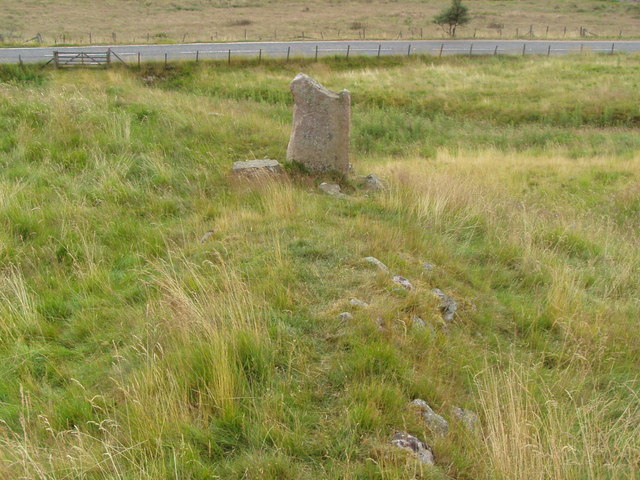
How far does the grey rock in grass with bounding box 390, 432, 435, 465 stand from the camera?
10.9 ft

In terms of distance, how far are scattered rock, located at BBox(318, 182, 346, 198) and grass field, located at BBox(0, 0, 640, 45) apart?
1082 inches

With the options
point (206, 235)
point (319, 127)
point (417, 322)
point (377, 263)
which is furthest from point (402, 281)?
point (319, 127)

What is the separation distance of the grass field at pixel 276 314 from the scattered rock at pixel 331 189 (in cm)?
28

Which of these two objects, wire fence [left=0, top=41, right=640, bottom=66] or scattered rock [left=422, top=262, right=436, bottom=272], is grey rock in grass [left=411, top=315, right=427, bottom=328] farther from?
wire fence [left=0, top=41, right=640, bottom=66]

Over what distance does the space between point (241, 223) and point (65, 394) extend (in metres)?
3.48

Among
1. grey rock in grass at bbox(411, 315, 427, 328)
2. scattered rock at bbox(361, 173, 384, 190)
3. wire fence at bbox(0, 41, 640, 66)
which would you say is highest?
wire fence at bbox(0, 41, 640, 66)

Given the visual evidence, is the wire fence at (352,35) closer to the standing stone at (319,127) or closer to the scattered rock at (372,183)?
the standing stone at (319,127)

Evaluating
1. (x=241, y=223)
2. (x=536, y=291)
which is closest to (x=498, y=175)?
(x=536, y=291)

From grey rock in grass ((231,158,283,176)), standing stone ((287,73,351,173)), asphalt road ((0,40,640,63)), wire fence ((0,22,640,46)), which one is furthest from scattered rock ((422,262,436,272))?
wire fence ((0,22,640,46))

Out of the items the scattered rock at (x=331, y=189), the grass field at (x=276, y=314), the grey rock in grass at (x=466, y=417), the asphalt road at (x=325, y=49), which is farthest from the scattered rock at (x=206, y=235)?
the asphalt road at (x=325, y=49)

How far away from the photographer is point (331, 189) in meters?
9.18

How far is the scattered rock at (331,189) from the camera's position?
8984 mm

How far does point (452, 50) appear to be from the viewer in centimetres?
3294

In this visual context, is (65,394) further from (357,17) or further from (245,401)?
(357,17)
